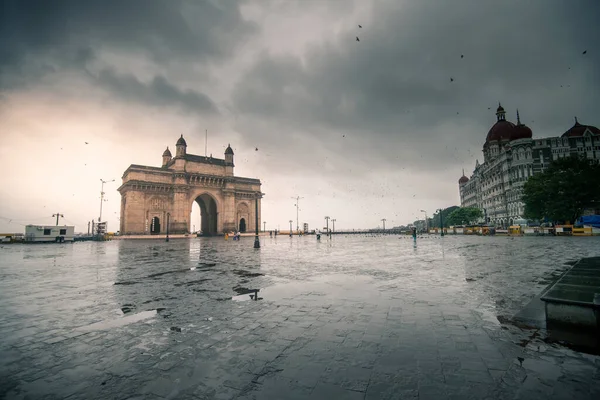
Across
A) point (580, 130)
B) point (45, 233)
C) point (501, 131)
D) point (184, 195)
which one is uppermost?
point (501, 131)

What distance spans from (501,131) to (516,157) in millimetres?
22830

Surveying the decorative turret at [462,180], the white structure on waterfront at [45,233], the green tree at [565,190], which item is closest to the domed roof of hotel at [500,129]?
the decorative turret at [462,180]

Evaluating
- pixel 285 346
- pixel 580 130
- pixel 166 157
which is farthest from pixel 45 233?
pixel 580 130

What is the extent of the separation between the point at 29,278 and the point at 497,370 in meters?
12.7

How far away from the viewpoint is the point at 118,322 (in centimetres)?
469

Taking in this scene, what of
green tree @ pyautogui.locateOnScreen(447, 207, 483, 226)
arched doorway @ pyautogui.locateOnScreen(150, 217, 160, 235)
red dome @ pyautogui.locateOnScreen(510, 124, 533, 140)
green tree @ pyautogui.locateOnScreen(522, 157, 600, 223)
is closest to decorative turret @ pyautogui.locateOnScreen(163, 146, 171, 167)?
arched doorway @ pyautogui.locateOnScreen(150, 217, 160, 235)

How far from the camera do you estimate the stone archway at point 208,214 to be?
2581 inches

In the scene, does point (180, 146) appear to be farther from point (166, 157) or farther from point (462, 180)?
point (462, 180)

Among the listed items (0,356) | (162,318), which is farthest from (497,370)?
(0,356)

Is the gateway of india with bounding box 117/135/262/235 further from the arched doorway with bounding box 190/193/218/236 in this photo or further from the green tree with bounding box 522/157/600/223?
the green tree with bounding box 522/157/600/223

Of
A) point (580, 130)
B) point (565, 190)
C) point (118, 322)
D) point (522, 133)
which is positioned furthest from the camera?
point (522, 133)

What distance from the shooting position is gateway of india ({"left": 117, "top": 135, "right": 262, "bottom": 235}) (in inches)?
2084

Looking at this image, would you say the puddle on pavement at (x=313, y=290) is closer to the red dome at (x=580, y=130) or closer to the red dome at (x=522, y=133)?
the red dome at (x=580, y=130)

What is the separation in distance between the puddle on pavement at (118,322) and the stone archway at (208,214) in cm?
6120
